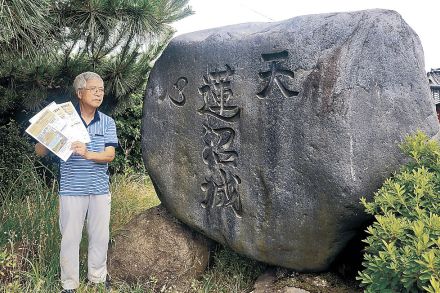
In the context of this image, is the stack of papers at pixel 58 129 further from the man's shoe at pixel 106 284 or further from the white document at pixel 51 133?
the man's shoe at pixel 106 284

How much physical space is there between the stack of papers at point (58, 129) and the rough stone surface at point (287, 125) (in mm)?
702

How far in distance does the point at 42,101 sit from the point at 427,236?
144 inches

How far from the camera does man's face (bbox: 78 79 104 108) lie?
10.3 feet

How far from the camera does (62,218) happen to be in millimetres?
3111

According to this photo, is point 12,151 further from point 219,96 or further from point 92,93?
point 219,96

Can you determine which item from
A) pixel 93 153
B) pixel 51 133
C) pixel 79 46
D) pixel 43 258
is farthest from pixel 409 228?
pixel 79 46

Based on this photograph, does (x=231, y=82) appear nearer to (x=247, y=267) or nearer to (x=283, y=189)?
(x=283, y=189)

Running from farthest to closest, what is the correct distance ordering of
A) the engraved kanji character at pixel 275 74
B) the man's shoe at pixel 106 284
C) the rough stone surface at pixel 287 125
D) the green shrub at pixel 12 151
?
the green shrub at pixel 12 151 < the man's shoe at pixel 106 284 < the engraved kanji character at pixel 275 74 < the rough stone surface at pixel 287 125

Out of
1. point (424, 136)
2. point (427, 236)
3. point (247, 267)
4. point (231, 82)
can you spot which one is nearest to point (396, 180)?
point (424, 136)

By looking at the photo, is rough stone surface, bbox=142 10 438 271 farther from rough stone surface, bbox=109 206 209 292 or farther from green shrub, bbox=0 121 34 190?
green shrub, bbox=0 121 34 190

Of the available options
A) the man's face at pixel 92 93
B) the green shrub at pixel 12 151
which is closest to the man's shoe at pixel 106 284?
the man's face at pixel 92 93

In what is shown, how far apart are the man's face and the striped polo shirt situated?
0.11m

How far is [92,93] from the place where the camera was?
3.14 m

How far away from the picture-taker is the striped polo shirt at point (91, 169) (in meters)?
3.09
